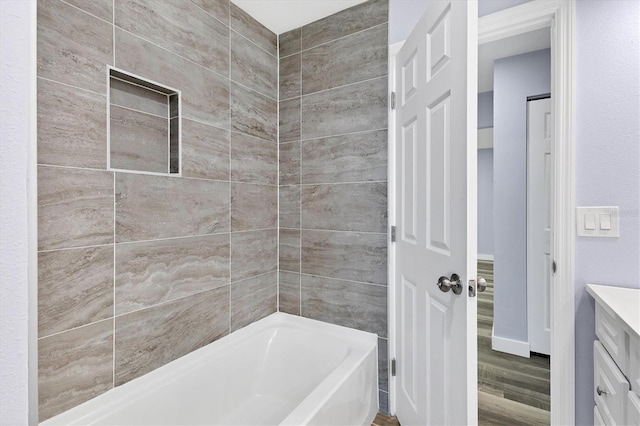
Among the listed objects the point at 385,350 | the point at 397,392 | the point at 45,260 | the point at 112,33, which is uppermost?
the point at 112,33

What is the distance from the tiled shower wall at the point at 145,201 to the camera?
1.13 meters

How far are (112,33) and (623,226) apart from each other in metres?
2.26

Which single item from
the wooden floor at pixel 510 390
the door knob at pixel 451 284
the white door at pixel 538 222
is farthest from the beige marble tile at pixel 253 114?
the white door at pixel 538 222

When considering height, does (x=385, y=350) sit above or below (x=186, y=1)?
below

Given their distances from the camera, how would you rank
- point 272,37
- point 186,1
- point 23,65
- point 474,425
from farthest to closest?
point 272,37
point 186,1
point 474,425
point 23,65

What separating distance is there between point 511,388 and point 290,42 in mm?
2752

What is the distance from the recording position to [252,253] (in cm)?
200

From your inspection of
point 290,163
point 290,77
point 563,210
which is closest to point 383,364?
point 563,210

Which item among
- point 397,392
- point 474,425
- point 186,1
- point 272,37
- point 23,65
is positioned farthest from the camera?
point 272,37

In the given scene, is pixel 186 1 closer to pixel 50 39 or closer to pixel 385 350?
pixel 50 39

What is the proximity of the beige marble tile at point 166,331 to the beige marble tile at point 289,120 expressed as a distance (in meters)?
1.07

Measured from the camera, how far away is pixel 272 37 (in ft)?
7.14

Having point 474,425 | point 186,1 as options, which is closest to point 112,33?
point 186,1

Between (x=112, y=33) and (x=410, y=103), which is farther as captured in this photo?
Result: (x=410, y=103)
